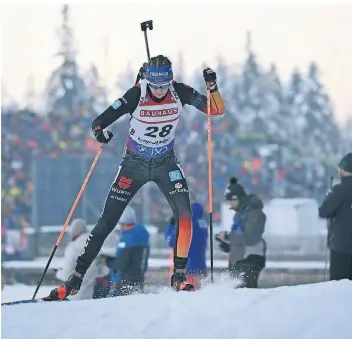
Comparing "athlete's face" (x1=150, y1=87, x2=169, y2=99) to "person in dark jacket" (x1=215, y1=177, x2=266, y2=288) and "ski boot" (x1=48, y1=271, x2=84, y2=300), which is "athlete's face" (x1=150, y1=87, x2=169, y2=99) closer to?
"ski boot" (x1=48, y1=271, x2=84, y2=300)

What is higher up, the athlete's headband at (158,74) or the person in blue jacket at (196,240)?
the athlete's headband at (158,74)

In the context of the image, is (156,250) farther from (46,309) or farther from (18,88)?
(46,309)

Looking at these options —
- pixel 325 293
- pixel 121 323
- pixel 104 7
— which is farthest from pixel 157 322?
pixel 104 7

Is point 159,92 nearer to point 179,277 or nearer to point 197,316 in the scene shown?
point 179,277

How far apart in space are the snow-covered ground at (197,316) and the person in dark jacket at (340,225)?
1982 mm

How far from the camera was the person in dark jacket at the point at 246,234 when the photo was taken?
9039 mm

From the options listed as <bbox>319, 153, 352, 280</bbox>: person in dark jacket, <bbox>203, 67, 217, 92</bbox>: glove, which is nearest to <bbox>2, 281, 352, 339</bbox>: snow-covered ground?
<bbox>203, 67, 217, 92</bbox>: glove

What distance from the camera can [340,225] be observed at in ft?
28.1

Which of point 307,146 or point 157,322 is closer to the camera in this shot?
point 157,322

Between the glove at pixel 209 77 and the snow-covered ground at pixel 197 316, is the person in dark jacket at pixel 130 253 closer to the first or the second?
the glove at pixel 209 77

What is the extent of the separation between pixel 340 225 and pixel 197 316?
9.67 feet

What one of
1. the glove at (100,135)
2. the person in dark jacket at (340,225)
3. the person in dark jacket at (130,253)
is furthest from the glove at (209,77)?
the person in dark jacket at (130,253)

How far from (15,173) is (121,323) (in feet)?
55.3

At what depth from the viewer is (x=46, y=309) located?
6.24 metres
